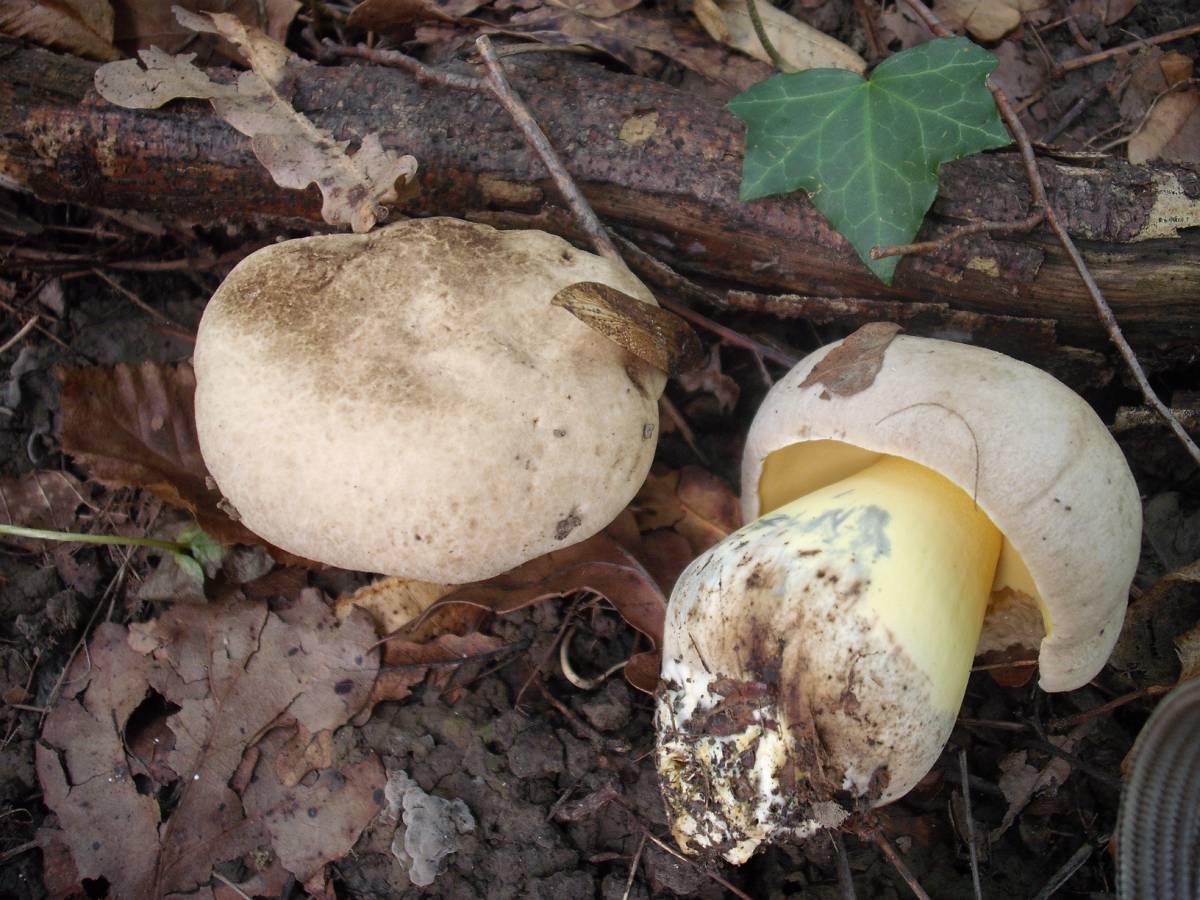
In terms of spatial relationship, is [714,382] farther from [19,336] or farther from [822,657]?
[19,336]

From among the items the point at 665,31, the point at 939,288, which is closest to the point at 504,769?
the point at 939,288

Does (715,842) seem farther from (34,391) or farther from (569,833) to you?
(34,391)

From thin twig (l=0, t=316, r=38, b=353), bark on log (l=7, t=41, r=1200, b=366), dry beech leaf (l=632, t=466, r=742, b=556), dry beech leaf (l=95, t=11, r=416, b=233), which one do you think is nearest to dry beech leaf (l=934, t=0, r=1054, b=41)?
bark on log (l=7, t=41, r=1200, b=366)

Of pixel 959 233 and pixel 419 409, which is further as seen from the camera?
pixel 959 233

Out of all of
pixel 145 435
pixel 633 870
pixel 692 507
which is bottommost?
pixel 633 870

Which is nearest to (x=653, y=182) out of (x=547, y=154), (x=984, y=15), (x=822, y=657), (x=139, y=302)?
(x=547, y=154)

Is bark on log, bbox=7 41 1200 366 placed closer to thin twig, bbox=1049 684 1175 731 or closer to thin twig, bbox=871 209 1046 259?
thin twig, bbox=871 209 1046 259

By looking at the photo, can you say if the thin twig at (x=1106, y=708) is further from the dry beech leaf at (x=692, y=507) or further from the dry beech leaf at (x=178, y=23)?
the dry beech leaf at (x=178, y=23)
